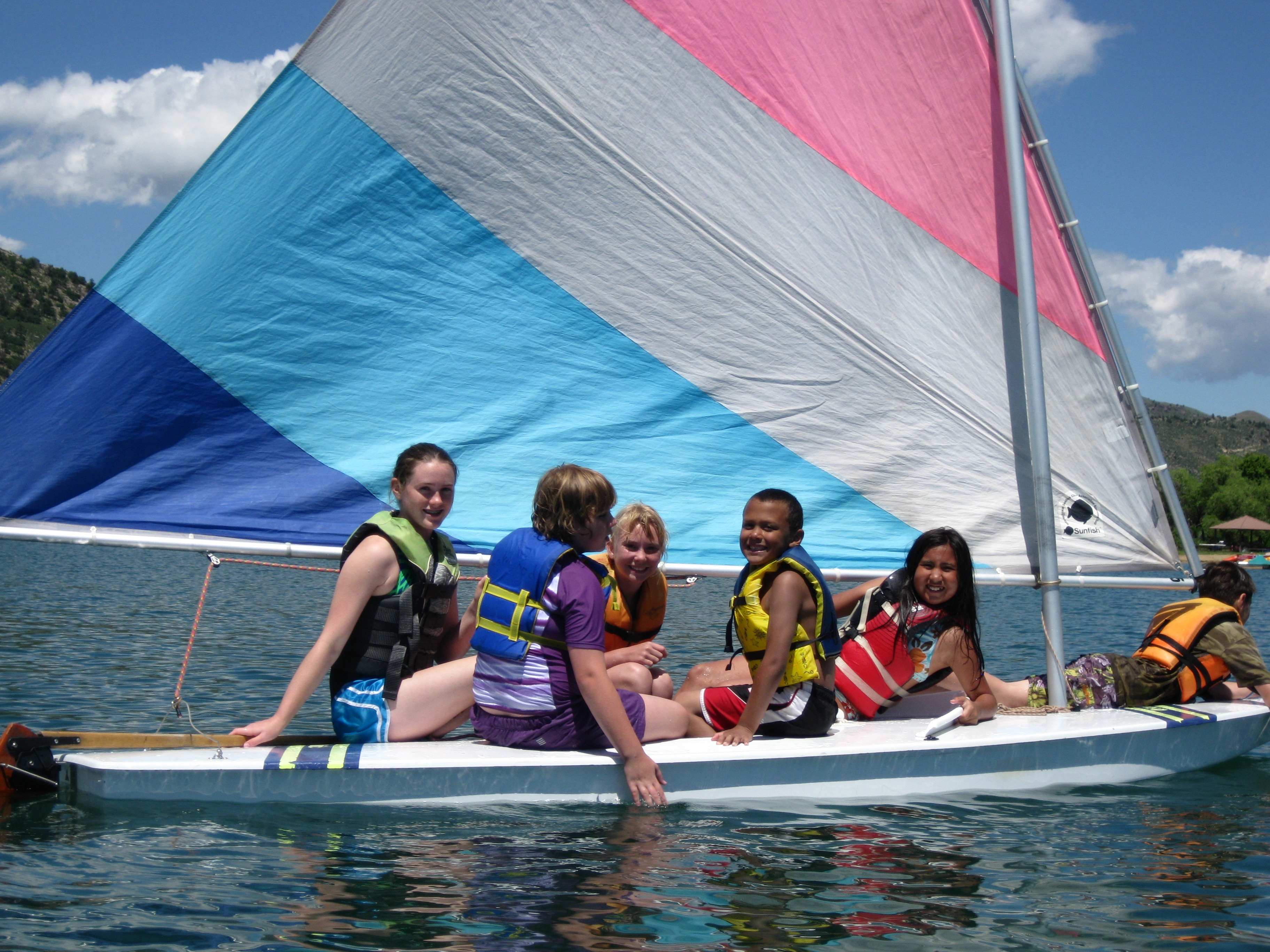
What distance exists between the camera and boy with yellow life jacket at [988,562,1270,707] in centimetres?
549

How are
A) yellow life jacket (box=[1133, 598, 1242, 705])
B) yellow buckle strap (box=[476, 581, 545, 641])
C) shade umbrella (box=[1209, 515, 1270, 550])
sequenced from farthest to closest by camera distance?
shade umbrella (box=[1209, 515, 1270, 550]) → yellow life jacket (box=[1133, 598, 1242, 705]) → yellow buckle strap (box=[476, 581, 545, 641])

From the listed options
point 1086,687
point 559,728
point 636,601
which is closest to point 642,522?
point 636,601

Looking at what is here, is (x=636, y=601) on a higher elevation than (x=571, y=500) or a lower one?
lower

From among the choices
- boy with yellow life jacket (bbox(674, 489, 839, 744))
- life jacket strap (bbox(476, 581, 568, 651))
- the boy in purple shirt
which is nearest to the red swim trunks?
boy with yellow life jacket (bbox(674, 489, 839, 744))

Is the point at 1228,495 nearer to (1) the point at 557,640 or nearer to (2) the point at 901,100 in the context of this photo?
(2) the point at 901,100

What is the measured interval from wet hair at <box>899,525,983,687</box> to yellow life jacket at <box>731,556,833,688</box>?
53 cm

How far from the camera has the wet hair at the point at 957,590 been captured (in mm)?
4758

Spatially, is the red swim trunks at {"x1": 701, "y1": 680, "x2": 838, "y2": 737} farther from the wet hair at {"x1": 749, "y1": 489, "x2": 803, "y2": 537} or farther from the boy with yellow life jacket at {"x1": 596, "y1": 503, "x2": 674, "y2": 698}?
the wet hair at {"x1": 749, "y1": 489, "x2": 803, "y2": 537}

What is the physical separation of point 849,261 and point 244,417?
291cm

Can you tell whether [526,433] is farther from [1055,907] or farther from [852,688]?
[1055,907]

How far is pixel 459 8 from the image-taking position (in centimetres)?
507

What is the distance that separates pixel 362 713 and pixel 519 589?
0.84 metres

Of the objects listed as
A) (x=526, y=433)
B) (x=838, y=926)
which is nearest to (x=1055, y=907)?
(x=838, y=926)

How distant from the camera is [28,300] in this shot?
260 feet
